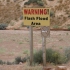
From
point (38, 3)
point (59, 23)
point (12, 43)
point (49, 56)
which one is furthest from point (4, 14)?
point (49, 56)

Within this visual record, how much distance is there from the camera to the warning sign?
32.3ft

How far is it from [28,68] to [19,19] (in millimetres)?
25657

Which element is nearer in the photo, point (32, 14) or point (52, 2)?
point (32, 14)

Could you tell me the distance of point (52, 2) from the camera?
124 ft

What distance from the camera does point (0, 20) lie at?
36.1 metres


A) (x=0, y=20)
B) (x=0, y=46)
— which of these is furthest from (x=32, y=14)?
(x=0, y=20)

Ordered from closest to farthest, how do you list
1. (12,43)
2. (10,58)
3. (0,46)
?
(10,58) < (0,46) < (12,43)

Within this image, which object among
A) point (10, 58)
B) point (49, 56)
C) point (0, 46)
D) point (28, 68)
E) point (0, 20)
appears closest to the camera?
point (28, 68)

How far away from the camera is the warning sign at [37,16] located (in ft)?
32.3

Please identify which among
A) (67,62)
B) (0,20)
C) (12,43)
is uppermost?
(67,62)

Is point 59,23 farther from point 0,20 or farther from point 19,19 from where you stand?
point 0,20

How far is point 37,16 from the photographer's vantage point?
32.5ft

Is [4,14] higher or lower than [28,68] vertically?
lower

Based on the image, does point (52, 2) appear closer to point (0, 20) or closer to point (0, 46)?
point (0, 20)
